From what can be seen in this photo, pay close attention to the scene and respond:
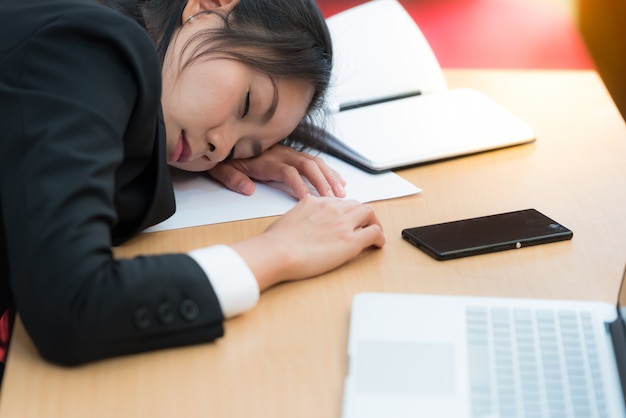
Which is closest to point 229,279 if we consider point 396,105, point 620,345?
point 620,345

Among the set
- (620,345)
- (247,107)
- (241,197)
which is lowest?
(241,197)

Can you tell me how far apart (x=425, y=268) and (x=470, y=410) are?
10.0 inches

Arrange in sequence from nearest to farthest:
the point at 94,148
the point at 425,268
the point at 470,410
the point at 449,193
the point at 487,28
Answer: the point at 470,410 < the point at 94,148 < the point at 425,268 < the point at 449,193 < the point at 487,28

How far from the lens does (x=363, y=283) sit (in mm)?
902

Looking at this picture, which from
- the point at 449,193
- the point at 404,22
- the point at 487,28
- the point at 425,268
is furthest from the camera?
the point at 487,28

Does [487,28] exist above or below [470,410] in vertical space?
below

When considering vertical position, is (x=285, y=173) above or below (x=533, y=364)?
below

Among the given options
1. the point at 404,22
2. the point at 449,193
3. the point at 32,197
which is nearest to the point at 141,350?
the point at 32,197

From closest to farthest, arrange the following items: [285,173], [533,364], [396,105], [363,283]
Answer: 1. [533,364]
2. [363,283]
3. [285,173]
4. [396,105]

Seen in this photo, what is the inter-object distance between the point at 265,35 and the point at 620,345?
1.93ft

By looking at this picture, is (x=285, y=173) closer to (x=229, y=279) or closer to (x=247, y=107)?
(x=247, y=107)

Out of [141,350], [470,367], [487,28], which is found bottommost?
[487,28]

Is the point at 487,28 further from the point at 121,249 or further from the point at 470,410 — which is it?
the point at 470,410

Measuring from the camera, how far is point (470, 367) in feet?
2.42
